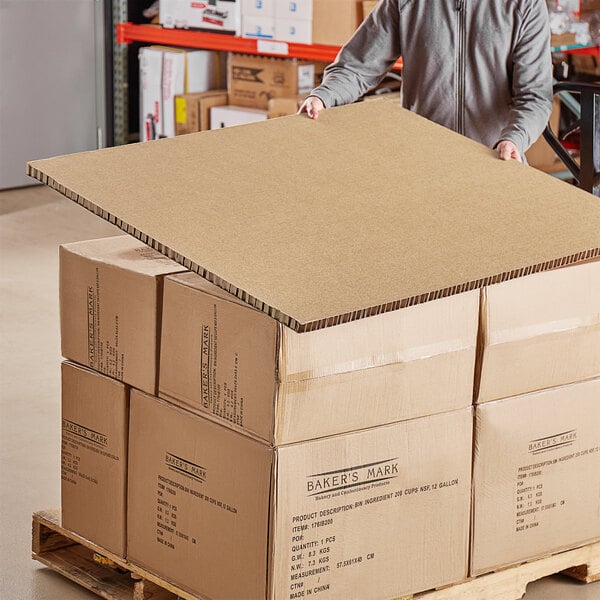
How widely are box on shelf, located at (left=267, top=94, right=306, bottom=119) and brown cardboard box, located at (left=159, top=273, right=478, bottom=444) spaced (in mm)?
3953

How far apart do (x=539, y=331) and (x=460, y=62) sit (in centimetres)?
100

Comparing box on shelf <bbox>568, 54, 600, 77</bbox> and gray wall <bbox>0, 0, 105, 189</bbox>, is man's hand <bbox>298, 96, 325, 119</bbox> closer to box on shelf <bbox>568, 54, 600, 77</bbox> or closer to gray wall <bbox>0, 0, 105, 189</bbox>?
box on shelf <bbox>568, 54, 600, 77</bbox>

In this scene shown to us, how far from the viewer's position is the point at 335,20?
6.07m

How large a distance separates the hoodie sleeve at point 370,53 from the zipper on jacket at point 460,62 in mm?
193

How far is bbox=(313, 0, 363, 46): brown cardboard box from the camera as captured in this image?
19.6 ft

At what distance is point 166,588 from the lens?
8.32 ft

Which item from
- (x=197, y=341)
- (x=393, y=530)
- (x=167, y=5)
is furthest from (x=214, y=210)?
(x=167, y=5)

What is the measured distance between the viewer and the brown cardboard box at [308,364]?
219 cm

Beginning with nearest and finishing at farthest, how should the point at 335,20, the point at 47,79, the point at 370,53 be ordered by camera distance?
the point at 370,53
the point at 335,20
the point at 47,79

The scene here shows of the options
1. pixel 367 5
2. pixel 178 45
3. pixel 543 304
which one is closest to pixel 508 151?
pixel 543 304

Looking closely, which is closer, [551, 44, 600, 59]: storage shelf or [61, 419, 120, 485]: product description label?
[61, 419, 120, 485]: product description label

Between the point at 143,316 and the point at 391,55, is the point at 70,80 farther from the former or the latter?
the point at 143,316

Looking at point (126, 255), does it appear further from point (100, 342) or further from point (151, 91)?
point (151, 91)

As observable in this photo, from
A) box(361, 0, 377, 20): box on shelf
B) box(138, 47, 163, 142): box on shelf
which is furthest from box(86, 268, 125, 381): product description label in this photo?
box(138, 47, 163, 142): box on shelf
